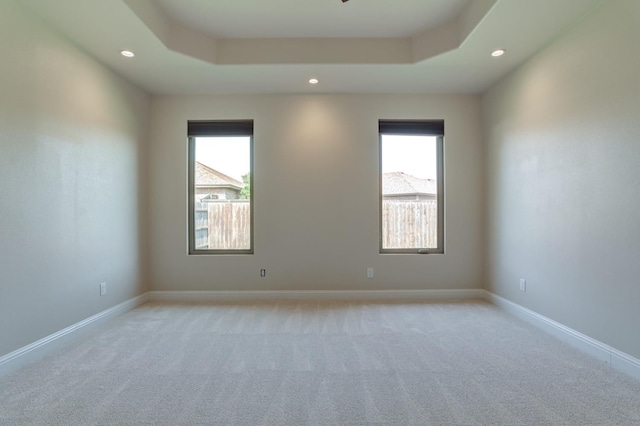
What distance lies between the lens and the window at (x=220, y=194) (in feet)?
12.9

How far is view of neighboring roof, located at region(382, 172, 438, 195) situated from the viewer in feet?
13.0

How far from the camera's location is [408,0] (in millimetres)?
2521

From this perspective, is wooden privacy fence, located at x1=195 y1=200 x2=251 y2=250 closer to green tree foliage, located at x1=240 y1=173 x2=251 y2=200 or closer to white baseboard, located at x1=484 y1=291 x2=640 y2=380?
green tree foliage, located at x1=240 y1=173 x2=251 y2=200

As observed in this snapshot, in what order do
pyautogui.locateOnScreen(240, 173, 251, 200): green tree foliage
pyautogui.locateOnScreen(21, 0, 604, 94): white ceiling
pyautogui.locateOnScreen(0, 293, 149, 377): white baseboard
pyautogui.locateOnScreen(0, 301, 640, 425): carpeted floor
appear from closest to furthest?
pyautogui.locateOnScreen(0, 301, 640, 425): carpeted floor → pyautogui.locateOnScreen(0, 293, 149, 377): white baseboard → pyautogui.locateOnScreen(21, 0, 604, 94): white ceiling → pyautogui.locateOnScreen(240, 173, 251, 200): green tree foliage

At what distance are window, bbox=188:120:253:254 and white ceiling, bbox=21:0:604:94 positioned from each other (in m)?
0.78

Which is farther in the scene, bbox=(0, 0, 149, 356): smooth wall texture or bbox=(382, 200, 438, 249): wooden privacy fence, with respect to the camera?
bbox=(382, 200, 438, 249): wooden privacy fence

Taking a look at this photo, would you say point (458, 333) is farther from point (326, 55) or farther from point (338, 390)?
point (326, 55)

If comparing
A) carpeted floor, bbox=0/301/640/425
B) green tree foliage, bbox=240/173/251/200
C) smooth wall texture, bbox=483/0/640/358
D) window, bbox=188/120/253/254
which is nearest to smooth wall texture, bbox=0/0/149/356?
carpeted floor, bbox=0/301/640/425

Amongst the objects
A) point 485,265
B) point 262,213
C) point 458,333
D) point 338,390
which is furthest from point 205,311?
point 485,265

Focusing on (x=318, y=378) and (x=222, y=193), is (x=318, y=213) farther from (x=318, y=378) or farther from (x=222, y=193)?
(x=318, y=378)

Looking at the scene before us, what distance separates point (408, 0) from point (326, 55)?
87cm

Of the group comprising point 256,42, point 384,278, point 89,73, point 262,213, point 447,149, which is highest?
point 256,42

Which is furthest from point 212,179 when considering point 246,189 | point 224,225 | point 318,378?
point 318,378

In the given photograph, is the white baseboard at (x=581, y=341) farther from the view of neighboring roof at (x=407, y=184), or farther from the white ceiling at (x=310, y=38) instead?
the white ceiling at (x=310, y=38)
